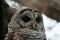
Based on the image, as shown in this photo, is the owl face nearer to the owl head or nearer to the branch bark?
the owl head

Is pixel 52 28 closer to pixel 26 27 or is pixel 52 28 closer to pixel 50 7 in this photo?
pixel 50 7

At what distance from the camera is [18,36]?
111 centimetres

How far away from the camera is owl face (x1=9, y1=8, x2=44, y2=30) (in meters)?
1.13

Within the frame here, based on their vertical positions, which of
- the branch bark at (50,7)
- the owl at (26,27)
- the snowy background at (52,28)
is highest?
the branch bark at (50,7)

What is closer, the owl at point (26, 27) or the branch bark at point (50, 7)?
the owl at point (26, 27)

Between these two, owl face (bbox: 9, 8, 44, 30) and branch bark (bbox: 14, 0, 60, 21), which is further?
branch bark (bbox: 14, 0, 60, 21)

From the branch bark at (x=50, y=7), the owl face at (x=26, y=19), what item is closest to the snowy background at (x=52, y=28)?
the branch bark at (x=50, y=7)

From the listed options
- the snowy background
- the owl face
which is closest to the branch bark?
the snowy background

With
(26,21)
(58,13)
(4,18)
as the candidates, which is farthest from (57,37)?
(26,21)

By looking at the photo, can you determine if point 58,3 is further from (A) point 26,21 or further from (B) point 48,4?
(A) point 26,21

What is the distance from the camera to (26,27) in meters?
1.13

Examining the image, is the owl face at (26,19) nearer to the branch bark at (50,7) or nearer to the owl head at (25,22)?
the owl head at (25,22)

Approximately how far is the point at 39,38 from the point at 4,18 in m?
0.36

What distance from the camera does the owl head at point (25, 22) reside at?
1126mm
